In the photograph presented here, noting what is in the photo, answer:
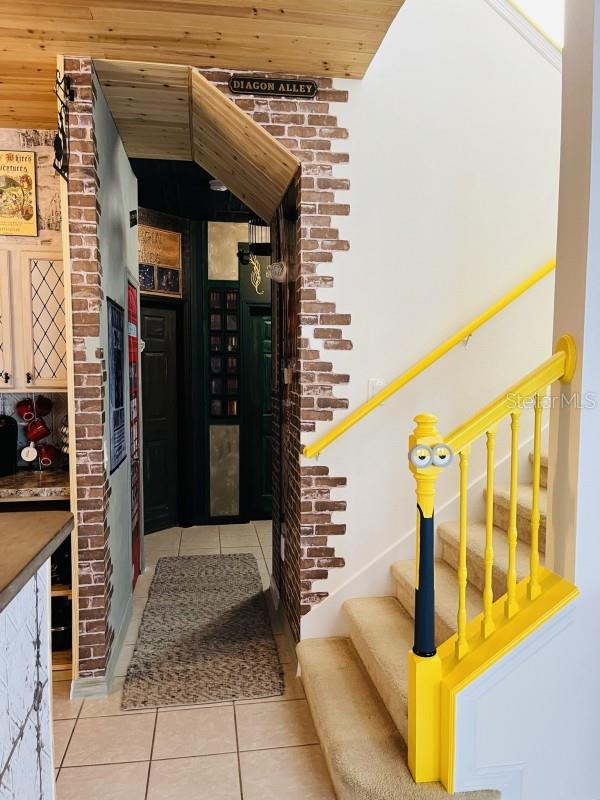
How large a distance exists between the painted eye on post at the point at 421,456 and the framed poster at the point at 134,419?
236 centimetres

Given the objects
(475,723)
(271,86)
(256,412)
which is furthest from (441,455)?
(256,412)

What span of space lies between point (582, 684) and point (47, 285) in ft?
9.76

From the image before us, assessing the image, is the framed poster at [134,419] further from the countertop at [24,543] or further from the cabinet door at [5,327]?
the countertop at [24,543]

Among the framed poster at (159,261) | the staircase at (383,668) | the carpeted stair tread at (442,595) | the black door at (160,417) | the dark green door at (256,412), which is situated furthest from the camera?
the dark green door at (256,412)

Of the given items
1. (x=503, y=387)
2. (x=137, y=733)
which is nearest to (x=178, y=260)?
(x=503, y=387)

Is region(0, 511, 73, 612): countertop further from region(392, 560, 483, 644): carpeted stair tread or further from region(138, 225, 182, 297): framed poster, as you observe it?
region(138, 225, 182, 297): framed poster

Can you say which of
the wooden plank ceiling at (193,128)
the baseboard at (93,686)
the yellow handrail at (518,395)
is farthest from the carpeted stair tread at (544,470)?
the baseboard at (93,686)

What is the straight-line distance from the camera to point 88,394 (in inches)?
107

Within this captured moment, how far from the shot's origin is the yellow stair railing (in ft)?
6.22

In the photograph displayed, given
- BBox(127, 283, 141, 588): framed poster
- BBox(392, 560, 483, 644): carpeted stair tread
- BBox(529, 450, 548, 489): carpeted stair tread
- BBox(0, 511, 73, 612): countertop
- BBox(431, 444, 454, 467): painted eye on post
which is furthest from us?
BBox(127, 283, 141, 588): framed poster

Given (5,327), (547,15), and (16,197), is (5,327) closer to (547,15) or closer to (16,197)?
(16,197)

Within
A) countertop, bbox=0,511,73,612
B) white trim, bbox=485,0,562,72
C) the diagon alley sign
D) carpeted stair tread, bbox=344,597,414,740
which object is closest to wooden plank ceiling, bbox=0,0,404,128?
the diagon alley sign

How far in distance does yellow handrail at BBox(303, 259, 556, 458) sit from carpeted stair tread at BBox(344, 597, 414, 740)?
81 centimetres

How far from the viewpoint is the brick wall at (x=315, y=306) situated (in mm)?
2770
